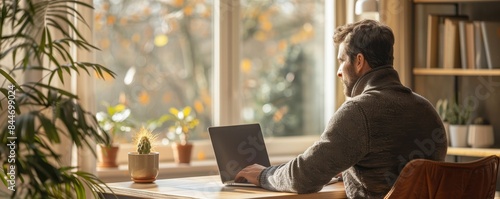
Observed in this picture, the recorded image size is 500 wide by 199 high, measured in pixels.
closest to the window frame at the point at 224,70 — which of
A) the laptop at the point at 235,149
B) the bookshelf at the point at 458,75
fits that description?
the bookshelf at the point at 458,75

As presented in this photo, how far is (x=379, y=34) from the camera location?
290 centimetres

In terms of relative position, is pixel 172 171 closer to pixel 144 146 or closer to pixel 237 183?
pixel 144 146

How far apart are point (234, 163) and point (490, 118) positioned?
5.19 feet

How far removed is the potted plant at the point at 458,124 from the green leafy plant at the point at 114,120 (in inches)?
→ 58.8

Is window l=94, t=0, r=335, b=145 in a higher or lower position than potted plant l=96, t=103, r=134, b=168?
higher

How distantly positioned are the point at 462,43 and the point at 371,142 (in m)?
1.58

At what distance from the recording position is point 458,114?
167 inches

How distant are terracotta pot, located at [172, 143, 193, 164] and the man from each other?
4.11ft

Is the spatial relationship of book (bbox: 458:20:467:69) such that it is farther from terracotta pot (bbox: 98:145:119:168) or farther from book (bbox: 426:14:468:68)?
terracotta pot (bbox: 98:145:119:168)

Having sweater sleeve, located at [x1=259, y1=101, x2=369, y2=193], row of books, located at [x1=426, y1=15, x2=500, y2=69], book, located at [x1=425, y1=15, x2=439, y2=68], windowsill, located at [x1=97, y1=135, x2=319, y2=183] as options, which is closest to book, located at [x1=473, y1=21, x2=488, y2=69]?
row of books, located at [x1=426, y1=15, x2=500, y2=69]

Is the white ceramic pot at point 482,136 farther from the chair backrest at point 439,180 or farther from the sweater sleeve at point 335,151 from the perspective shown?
the sweater sleeve at point 335,151

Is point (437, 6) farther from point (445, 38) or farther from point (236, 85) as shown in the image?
point (236, 85)

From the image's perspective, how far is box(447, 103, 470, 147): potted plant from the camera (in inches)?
165

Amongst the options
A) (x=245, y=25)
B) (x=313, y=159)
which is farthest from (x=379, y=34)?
(x=245, y=25)
